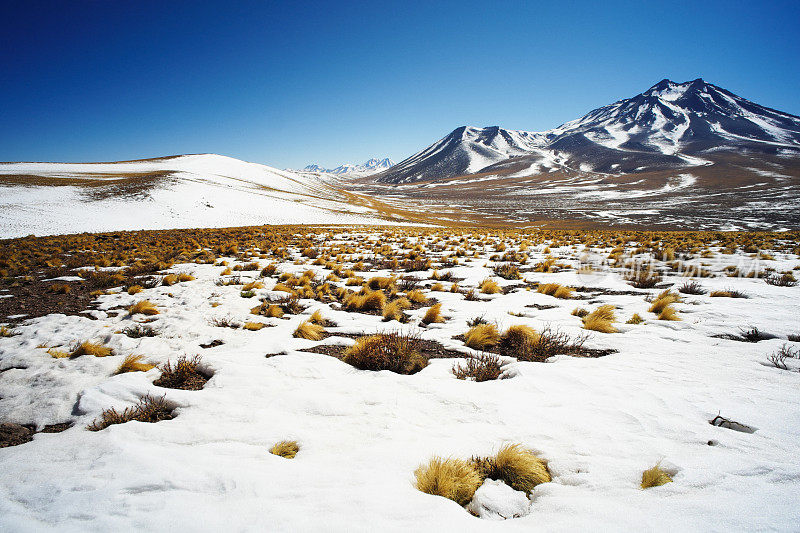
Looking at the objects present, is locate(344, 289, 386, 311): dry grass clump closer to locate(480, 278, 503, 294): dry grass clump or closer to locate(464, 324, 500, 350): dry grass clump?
locate(464, 324, 500, 350): dry grass clump

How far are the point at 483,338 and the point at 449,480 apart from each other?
2.96 m

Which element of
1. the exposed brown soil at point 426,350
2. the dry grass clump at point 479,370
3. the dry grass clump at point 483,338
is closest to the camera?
the dry grass clump at point 479,370

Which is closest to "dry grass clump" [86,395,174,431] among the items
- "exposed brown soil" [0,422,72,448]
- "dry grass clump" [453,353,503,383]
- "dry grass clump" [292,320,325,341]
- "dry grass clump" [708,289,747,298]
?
"exposed brown soil" [0,422,72,448]

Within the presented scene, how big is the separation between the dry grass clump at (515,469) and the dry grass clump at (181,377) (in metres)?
3.36

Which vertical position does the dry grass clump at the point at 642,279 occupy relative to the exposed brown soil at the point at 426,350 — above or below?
above

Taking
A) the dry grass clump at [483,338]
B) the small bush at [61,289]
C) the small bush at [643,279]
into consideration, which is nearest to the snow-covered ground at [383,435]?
the dry grass clump at [483,338]

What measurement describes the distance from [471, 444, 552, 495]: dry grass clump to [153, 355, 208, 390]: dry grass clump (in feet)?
11.0

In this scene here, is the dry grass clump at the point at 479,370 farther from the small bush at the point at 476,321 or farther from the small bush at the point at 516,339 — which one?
the small bush at the point at 476,321

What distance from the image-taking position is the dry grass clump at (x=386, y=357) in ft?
13.7

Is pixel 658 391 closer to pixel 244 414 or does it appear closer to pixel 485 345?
pixel 485 345

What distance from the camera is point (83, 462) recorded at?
2.21 meters

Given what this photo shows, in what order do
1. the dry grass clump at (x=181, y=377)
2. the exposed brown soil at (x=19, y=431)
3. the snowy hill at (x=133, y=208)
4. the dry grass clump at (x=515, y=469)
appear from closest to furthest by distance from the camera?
the dry grass clump at (x=515, y=469)
the exposed brown soil at (x=19, y=431)
the dry grass clump at (x=181, y=377)
the snowy hill at (x=133, y=208)

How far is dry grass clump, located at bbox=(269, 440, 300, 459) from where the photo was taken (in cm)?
253

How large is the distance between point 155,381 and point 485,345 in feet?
14.9
